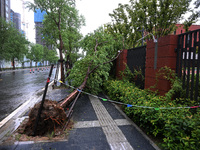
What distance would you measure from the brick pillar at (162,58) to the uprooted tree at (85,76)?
2.52m

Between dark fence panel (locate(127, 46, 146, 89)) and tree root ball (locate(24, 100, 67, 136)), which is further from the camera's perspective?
dark fence panel (locate(127, 46, 146, 89))

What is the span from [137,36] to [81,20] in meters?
7.69

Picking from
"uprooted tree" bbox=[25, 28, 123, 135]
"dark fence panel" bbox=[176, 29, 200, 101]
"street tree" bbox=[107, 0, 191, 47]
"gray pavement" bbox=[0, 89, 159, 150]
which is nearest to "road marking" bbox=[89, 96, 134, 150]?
"gray pavement" bbox=[0, 89, 159, 150]

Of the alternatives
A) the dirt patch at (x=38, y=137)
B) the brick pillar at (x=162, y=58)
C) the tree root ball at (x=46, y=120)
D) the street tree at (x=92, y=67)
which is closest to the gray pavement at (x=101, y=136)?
the dirt patch at (x=38, y=137)

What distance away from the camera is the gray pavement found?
10.5 ft

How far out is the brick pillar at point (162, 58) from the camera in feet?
14.3

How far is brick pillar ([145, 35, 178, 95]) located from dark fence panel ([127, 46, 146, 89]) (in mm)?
830

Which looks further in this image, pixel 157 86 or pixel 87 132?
pixel 157 86

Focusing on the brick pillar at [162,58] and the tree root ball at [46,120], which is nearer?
the tree root ball at [46,120]

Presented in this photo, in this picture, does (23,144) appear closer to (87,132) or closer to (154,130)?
(87,132)

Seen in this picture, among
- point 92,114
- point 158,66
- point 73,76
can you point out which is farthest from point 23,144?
point 73,76

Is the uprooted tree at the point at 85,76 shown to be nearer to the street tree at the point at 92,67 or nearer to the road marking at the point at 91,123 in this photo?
the street tree at the point at 92,67

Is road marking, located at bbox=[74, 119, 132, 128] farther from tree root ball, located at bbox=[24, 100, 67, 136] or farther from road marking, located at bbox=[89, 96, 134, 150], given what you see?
tree root ball, located at bbox=[24, 100, 67, 136]

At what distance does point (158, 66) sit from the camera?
4996mm
